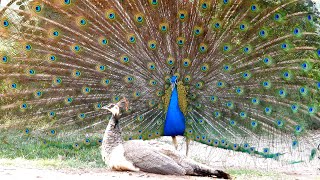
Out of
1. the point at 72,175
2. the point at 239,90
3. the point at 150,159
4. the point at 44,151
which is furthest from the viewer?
the point at 44,151

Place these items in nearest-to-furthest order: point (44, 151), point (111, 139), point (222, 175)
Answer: point (222, 175)
point (111, 139)
point (44, 151)

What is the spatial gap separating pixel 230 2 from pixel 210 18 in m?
0.32

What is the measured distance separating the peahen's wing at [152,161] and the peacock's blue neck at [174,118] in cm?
138

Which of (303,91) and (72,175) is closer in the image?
(72,175)

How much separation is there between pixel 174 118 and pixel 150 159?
4.80 feet

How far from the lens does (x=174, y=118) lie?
264 inches

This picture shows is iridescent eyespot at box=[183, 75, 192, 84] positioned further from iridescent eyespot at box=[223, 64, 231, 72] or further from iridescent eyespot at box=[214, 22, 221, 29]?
iridescent eyespot at box=[214, 22, 221, 29]

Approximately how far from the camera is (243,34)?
692cm

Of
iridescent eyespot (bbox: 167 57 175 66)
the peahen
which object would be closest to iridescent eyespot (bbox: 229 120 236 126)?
the peahen

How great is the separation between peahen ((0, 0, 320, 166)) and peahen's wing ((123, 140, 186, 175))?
1.37m

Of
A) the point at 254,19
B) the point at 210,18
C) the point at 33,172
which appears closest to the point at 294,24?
the point at 254,19

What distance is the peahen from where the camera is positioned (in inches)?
265

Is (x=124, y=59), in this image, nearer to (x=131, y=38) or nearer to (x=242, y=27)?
(x=131, y=38)

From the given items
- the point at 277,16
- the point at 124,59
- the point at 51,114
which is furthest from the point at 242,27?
the point at 51,114
